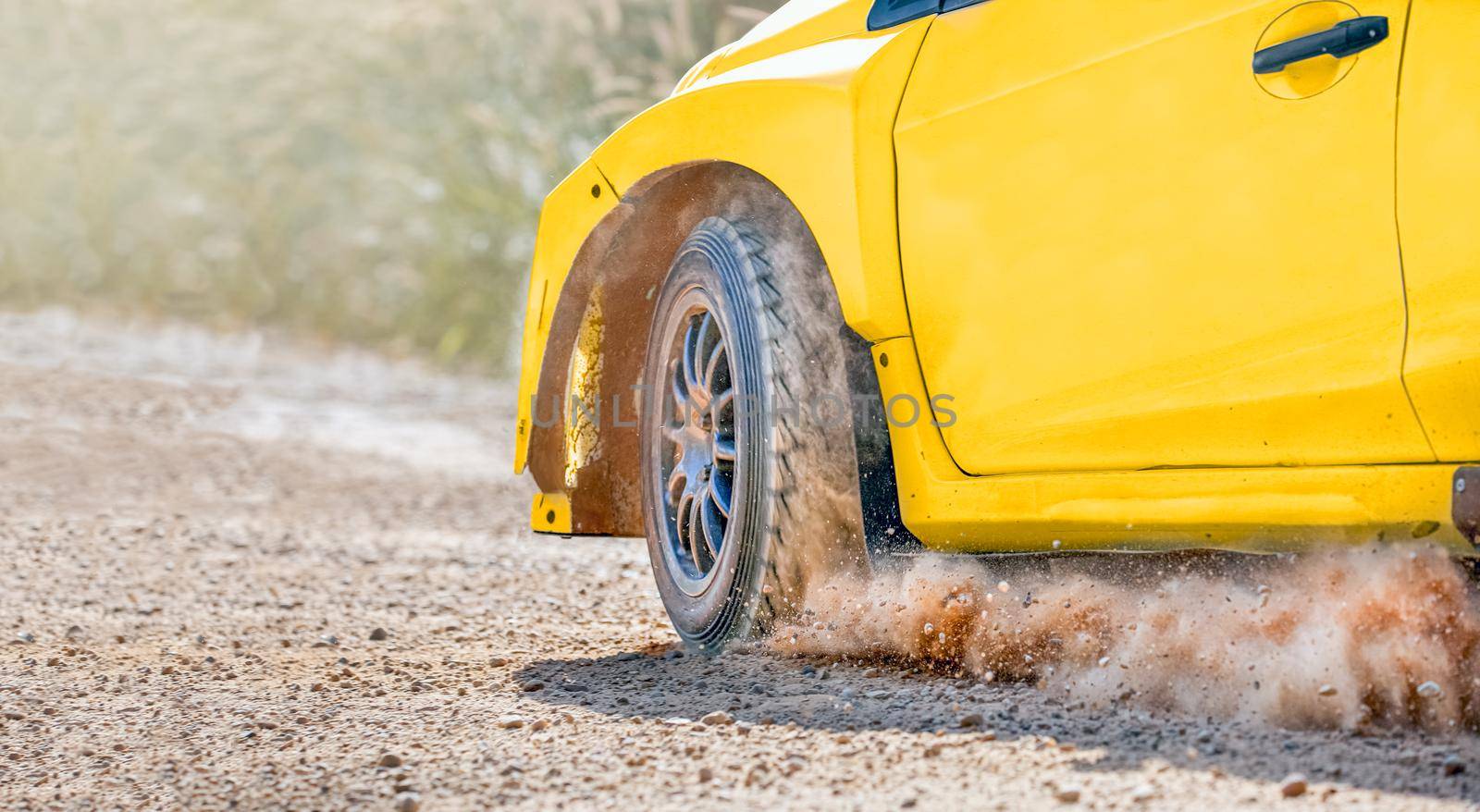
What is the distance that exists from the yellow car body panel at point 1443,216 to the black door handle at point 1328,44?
0.19 feet

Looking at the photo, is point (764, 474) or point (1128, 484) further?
point (764, 474)

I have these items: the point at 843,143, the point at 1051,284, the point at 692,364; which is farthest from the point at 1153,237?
the point at 692,364

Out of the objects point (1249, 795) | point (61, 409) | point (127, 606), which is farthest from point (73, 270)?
point (1249, 795)

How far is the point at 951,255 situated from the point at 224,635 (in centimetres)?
209

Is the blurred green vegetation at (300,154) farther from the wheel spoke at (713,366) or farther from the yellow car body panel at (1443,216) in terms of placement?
the yellow car body panel at (1443,216)

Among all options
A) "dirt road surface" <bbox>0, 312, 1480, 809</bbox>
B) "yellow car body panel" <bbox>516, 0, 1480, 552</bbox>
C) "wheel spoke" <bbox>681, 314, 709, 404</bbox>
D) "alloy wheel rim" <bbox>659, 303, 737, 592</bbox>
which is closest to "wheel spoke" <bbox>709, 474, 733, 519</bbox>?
"alloy wheel rim" <bbox>659, 303, 737, 592</bbox>

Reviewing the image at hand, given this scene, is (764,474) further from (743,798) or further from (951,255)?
(743,798)

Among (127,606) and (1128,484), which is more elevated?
(1128,484)

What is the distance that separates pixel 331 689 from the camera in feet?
9.53

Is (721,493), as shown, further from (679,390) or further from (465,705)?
(465,705)

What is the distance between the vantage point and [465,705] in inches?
105

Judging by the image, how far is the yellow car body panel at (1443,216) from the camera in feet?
5.94

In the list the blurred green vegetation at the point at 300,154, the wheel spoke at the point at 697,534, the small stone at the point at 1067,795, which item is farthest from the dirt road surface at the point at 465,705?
the blurred green vegetation at the point at 300,154

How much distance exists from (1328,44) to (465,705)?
1.70 meters
